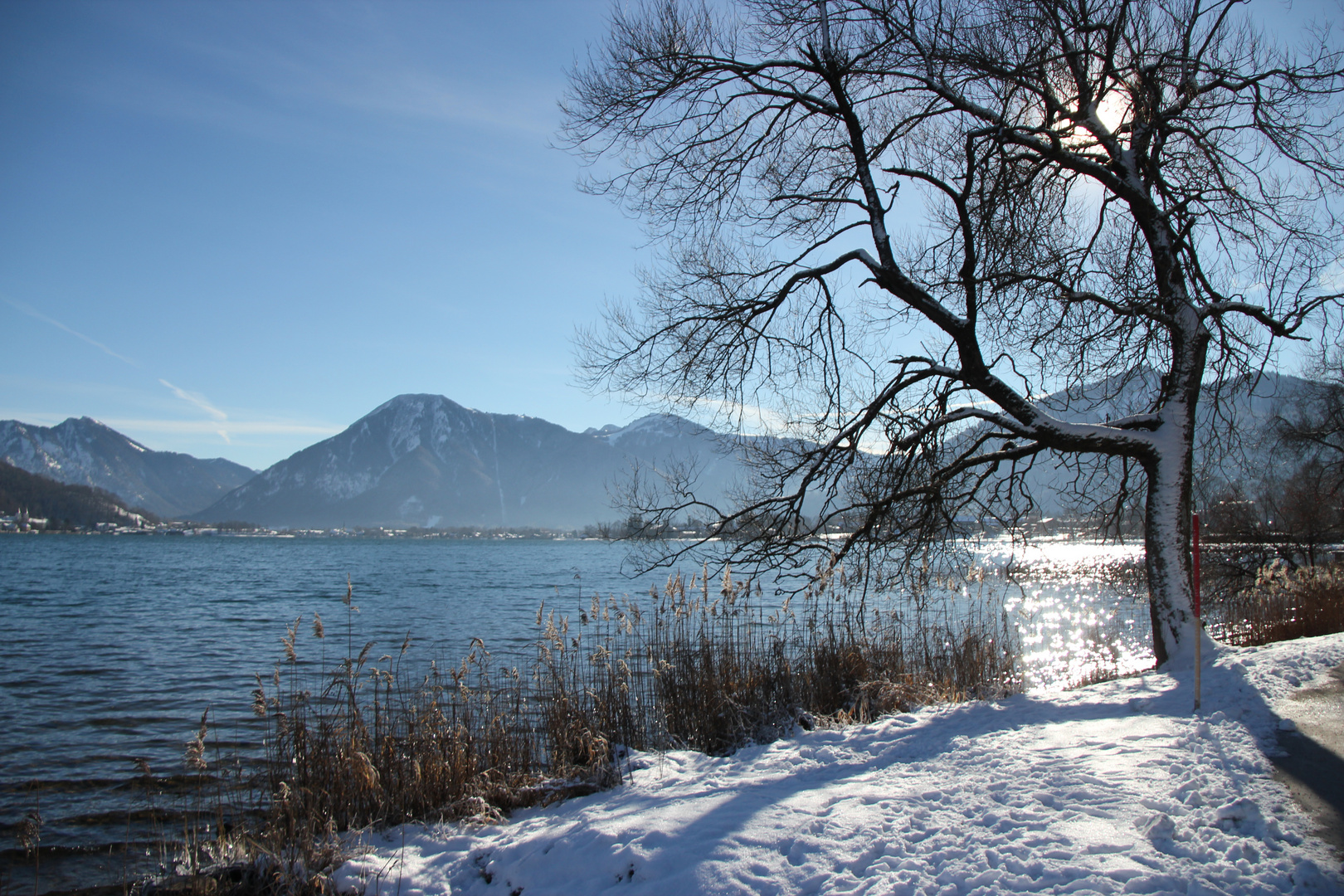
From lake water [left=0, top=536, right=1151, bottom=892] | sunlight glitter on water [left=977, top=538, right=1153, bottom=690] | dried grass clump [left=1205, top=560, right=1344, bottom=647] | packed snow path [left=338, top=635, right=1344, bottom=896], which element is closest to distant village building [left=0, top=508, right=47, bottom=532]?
lake water [left=0, top=536, right=1151, bottom=892]

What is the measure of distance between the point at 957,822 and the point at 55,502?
200795mm

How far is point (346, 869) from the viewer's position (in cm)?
479

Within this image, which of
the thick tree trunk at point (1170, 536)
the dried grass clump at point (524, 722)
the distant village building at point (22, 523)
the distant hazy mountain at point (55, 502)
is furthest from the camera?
the distant hazy mountain at point (55, 502)

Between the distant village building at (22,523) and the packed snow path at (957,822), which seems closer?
the packed snow path at (957,822)

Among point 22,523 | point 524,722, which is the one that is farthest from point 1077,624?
point 22,523

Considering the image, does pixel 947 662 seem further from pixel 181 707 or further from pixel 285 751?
pixel 181 707

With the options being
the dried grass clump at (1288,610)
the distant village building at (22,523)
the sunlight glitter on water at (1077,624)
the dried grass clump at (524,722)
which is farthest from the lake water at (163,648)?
the distant village building at (22,523)

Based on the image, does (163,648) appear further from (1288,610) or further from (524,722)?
(1288,610)

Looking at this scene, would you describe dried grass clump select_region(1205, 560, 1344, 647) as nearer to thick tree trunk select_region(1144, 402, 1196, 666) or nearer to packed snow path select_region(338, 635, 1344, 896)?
thick tree trunk select_region(1144, 402, 1196, 666)

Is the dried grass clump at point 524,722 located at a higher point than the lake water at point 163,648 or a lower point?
higher

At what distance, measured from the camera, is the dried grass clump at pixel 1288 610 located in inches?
479

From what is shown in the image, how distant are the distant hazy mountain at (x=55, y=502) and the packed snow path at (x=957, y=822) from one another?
7259 inches

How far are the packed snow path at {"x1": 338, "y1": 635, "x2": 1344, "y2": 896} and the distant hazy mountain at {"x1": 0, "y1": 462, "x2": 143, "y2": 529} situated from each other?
7259 inches

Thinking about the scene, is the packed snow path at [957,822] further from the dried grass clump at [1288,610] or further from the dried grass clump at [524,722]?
the dried grass clump at [1288,610]
